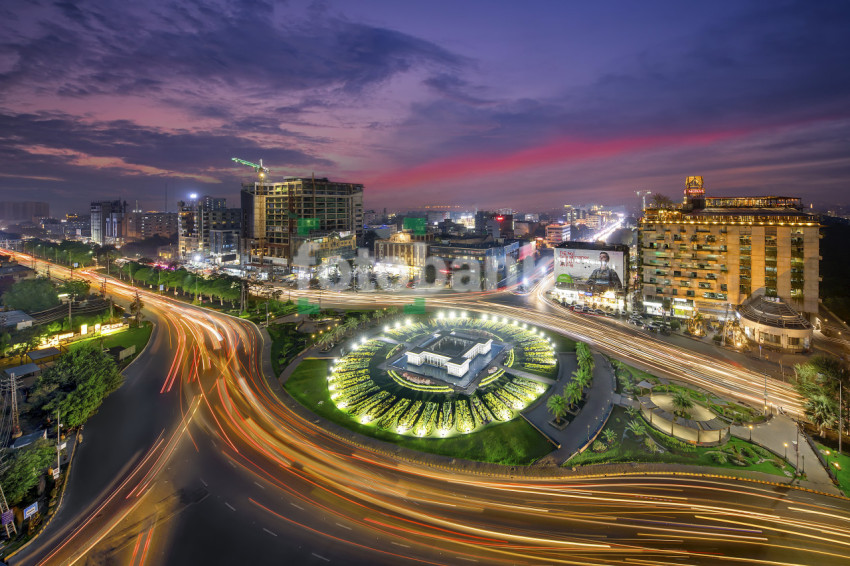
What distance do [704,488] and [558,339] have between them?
27.4 metres

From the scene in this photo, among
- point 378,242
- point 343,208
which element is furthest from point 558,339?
point 343,208

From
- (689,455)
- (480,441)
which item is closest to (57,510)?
(480,441)

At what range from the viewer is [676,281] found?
5941cm

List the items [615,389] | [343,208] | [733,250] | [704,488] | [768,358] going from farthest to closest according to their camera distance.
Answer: [343,208] → [733,250] → [768,358] → [615,389] → [704,488]

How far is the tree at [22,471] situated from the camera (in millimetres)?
20844

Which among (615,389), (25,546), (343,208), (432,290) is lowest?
(25,546)

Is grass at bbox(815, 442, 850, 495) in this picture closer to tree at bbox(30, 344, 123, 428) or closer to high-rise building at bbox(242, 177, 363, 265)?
tree at bbox(30, 344, 123, 428)

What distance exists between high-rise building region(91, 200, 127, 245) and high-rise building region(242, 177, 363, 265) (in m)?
85.3

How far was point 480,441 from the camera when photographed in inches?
1141

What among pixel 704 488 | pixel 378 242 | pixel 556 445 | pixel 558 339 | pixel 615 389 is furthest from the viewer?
pixel 378 242

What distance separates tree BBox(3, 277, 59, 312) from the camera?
190 ft

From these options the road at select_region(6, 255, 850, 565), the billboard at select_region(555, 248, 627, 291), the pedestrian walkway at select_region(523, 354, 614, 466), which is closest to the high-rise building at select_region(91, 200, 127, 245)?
the road at select_region(6, 255, 850, 565)

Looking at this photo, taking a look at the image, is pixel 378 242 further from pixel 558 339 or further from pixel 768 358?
pixel 768 358

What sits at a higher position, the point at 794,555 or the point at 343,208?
the point at 343,208
